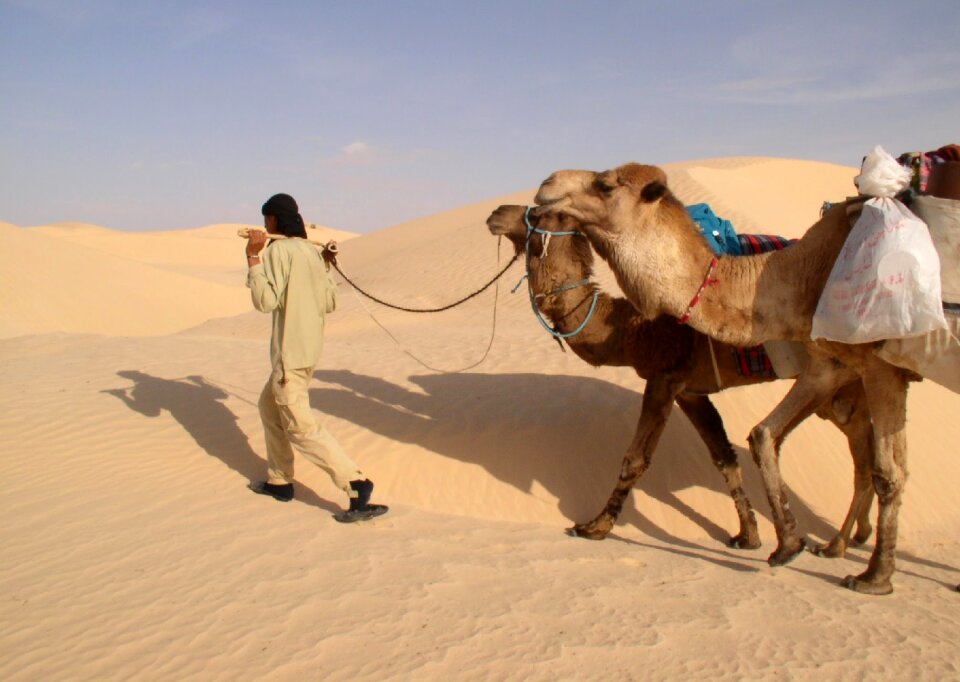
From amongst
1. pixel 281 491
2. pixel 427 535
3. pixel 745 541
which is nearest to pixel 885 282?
pixel 745 541

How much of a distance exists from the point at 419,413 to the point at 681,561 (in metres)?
3.85

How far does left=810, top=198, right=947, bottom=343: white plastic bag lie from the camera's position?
4.12 meters

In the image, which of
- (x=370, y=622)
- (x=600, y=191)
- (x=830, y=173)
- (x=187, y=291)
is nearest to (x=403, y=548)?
(x=370, y=622)

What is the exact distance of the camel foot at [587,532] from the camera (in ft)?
19.3

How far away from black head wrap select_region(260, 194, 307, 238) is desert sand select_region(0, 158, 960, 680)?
6.86ft

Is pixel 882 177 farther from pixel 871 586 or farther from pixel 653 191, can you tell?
pixel 871 586

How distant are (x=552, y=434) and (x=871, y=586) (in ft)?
11.5

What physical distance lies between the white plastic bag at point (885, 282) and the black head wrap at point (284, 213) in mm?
3635

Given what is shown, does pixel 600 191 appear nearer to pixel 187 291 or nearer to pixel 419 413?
pixel 419 413

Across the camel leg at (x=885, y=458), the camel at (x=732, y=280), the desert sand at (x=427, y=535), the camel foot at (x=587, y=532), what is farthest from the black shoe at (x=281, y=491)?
the camel leg at (x=885, y=458)

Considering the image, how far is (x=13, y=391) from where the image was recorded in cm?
875

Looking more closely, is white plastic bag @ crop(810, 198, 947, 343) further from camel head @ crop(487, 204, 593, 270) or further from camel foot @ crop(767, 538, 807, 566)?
camel head @ crop(487, 204, 593, 270)

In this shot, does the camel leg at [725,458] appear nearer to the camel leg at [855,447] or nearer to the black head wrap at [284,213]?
the camel leg at [855,447]

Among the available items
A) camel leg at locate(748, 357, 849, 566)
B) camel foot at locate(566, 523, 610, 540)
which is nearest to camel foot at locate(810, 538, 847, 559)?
camel leg at locate(748, 357, 849, 566)
